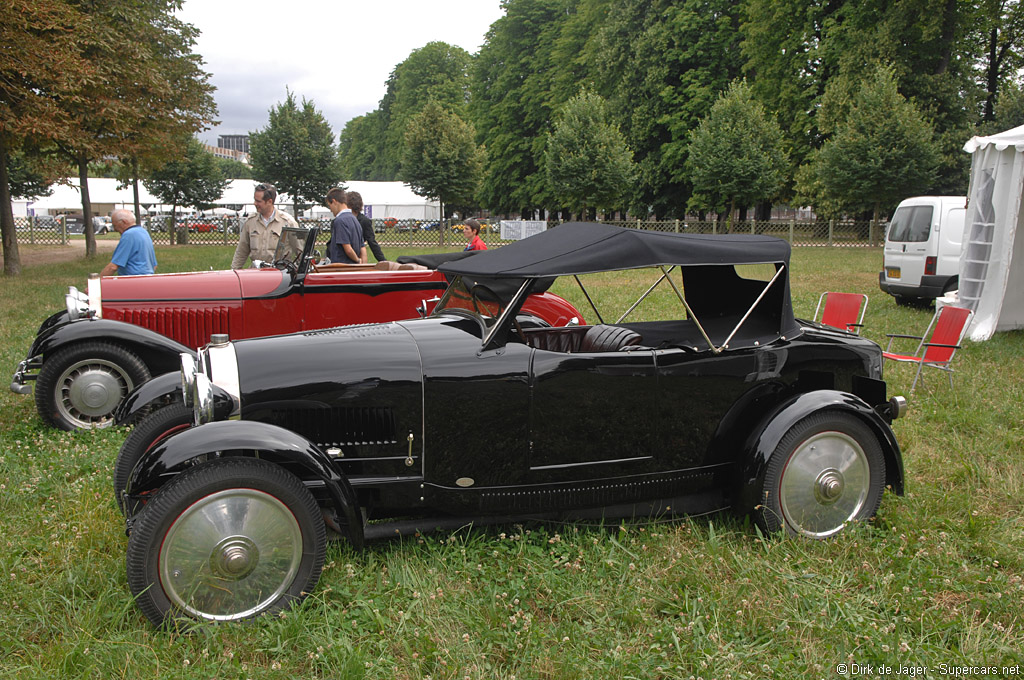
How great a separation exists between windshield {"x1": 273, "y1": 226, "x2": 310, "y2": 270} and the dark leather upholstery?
3749 millimetres

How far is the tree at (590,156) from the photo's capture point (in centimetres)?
3269

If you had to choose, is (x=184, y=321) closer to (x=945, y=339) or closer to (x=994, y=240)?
(x=945, y=339)

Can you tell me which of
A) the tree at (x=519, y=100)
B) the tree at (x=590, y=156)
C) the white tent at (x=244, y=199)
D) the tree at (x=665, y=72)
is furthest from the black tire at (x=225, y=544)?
the white tent at (x=244, y=199)

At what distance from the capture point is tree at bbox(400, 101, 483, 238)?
1431 inches

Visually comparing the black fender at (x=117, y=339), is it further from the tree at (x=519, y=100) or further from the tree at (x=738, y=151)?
the tree at (x=519, y=100)

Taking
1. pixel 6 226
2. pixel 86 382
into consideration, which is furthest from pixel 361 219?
pixel 6 226

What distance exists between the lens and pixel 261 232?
7.89m

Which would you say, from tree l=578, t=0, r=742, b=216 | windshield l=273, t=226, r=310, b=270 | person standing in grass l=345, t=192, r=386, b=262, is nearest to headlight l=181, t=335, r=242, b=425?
windshield l=273, t=226, r=310, b=270

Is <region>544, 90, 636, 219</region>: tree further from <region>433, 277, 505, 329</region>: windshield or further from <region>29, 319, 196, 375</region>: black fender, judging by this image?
<region>433, 277, 505, 329</region>: windshield

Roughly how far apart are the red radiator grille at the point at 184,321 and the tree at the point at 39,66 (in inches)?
421

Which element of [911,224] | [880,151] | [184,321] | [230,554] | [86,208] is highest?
[880,151]

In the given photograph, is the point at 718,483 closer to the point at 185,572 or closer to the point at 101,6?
the point at 185,572

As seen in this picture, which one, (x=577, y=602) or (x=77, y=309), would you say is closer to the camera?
(x=577, y=602)

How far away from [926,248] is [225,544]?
12.5m
